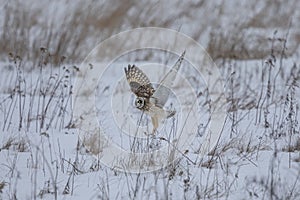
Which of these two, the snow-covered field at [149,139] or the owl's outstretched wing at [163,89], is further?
the owl's outstretched wing at [163,89]

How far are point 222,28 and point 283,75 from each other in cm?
295

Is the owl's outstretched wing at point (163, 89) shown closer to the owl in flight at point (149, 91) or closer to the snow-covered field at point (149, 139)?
the owl in flight at point (149, 91)

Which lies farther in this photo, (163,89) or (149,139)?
(149,139)

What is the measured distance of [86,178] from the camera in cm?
359

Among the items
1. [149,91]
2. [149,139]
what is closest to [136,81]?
[149,91]

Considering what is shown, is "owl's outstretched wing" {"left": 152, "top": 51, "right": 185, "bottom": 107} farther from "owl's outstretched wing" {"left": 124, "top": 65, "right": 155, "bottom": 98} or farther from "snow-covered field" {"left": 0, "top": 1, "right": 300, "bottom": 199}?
"snow-covered field" {"left": 0, "top": 1, "right": 300, "bottom": 199}

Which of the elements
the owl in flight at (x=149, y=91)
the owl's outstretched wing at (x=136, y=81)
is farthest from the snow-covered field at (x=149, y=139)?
the owl's outstretched wing at (x=136, y=81)

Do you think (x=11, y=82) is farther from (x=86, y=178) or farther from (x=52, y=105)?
(x=86, y=178)

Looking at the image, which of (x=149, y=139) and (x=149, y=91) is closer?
(x=149, y=91)

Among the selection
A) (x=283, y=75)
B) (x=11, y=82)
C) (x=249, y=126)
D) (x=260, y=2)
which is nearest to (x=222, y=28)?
(x=260, y=2)

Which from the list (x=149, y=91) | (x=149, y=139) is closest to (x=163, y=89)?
(x=149, y=91)

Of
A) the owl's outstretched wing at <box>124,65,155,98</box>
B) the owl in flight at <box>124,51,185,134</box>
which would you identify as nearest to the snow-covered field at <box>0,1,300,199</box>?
the owl in flight at <box>124,51,185,134</box>

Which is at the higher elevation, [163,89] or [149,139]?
[163,89]

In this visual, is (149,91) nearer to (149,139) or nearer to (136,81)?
(136,81)
